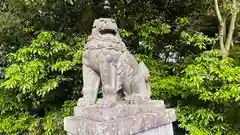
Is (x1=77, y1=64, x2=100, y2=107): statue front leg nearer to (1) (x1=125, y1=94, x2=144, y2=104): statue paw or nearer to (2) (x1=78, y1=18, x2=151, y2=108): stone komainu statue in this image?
(2) (x1=78, y1=18, x2=151, y2=108): stone komainu statue

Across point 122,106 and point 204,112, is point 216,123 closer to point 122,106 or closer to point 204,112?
point 204,112

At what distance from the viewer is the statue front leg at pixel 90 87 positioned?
1.49m

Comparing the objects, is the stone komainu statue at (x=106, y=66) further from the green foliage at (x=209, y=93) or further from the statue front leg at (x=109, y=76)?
the green foliage at (x=209, y=93)

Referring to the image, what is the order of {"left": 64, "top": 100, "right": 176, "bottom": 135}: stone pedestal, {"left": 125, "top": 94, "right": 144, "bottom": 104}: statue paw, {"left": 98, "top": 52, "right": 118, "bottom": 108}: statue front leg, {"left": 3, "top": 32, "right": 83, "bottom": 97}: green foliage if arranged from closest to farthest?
{"left": 64, "top": 100, "right": 176, "bottom": 135}: stone pedestal, {"left": 98, "top": 52, "right": 118, "bottom": 108}: statue front leg, {"left": 125, "top": 94, "right": 144, "bottom": 104}: statue paw, {"left": 3, "top": 32, "right": 83, "bottom": 97}: green foliage

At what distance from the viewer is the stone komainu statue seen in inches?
56.6

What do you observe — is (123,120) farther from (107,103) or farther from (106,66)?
(106,66)

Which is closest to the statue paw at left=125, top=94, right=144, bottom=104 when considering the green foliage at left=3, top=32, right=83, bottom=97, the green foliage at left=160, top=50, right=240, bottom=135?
the green foliage at left=160, top=50, right=240, bottom=135

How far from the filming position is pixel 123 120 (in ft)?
4.48

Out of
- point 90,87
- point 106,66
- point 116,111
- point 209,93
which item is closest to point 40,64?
point 90,87

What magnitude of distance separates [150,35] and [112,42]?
1.33 m

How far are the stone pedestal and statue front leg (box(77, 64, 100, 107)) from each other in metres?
0.05

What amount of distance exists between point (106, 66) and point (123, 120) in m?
0.32

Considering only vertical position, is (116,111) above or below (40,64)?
below

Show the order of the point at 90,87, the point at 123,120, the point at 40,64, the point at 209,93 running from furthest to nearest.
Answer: the point at 40,64, the point at 209,93, the point at 90,87, the point at 123,120
